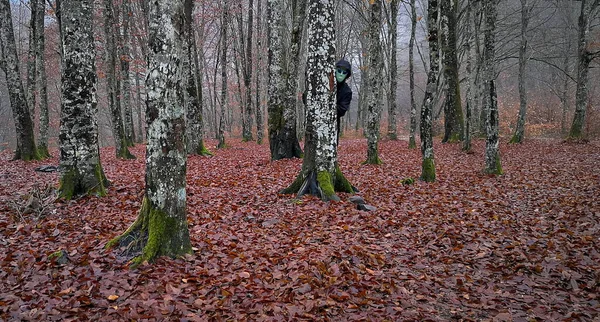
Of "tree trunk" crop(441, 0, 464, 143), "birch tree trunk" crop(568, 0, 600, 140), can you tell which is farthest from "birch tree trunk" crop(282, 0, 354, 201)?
"birch tree trunk" crop(568, 0, 600, 140)

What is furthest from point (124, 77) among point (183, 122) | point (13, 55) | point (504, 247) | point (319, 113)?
point (504, 247)

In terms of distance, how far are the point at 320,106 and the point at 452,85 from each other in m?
12.9

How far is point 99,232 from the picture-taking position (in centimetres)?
545

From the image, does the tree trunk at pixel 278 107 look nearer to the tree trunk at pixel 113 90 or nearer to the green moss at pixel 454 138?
the tree trunk at pixel 113 90

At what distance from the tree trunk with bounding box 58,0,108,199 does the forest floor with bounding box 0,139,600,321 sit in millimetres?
501

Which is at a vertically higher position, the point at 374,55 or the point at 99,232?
the point at 374,55

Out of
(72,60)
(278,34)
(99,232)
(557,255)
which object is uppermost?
(278,34)

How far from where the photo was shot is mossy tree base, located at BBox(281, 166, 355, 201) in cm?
709

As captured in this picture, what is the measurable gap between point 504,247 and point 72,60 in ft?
27.9

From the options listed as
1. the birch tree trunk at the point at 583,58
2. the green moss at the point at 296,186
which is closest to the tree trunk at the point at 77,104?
the green moss at the point at 296,186

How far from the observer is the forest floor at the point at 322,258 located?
3719 mm

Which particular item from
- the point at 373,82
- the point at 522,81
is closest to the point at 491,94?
the point at 373,82

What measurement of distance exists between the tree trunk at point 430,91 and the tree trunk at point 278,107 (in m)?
4.73

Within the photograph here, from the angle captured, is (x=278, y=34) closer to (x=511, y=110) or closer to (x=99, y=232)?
(x=99, y=232)
